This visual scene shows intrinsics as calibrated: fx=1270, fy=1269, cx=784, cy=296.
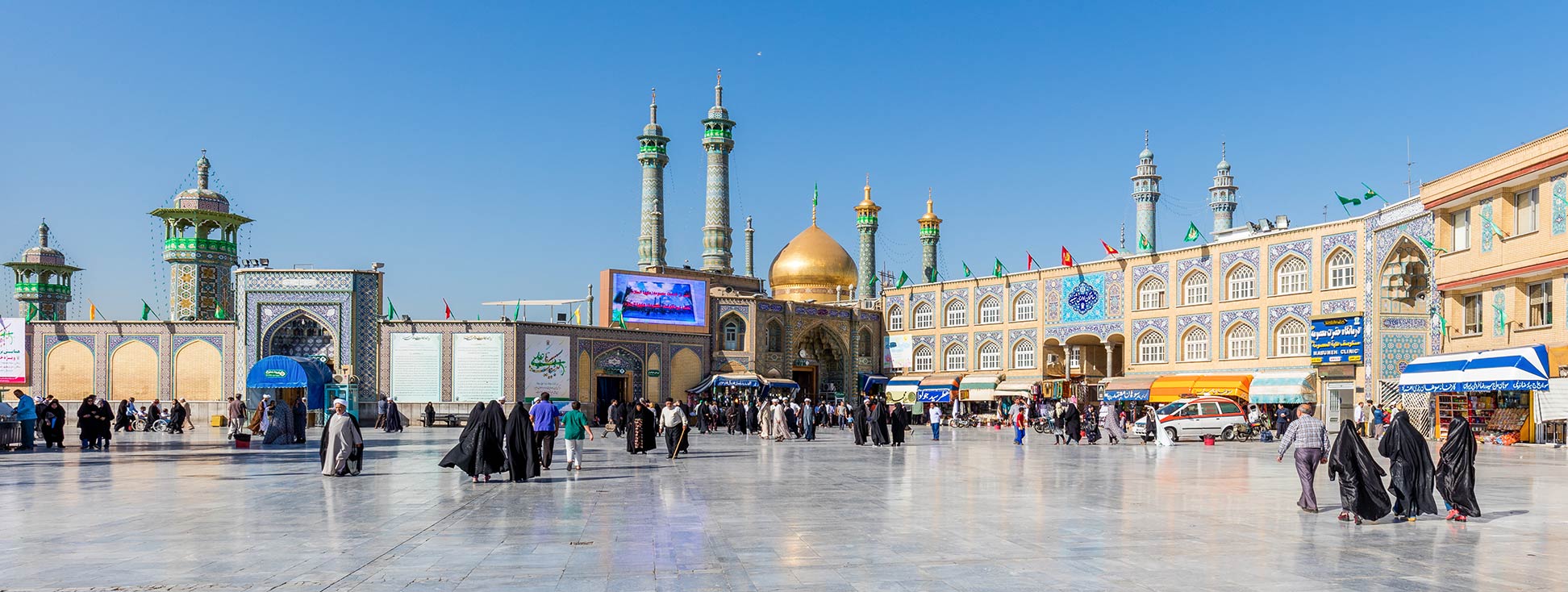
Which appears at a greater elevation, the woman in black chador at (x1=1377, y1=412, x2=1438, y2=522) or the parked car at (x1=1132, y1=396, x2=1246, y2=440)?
the woman in black chador at (x1=1377, y1=412, x2=1438, y2=522)

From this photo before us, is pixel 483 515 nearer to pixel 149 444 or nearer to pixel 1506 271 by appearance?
pixel 149 444

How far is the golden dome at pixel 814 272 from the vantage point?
192 feet

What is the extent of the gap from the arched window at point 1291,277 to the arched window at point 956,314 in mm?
14439

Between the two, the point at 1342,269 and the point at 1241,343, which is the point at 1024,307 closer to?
the point at 1241,343

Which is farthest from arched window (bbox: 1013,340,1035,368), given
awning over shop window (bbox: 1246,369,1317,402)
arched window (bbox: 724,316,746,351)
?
awning over shop window (bbox: 1246,369,1317,402)

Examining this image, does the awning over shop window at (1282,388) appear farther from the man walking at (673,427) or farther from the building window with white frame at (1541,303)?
the man walking at (673,427)

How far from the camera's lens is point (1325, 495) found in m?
12.8

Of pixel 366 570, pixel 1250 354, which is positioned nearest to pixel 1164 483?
pixel 366 570

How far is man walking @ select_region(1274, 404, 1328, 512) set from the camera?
11094 millimetres

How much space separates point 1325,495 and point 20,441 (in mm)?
21193

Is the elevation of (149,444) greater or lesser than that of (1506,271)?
lesser

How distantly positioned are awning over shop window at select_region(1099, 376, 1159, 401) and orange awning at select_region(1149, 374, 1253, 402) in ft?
1.52

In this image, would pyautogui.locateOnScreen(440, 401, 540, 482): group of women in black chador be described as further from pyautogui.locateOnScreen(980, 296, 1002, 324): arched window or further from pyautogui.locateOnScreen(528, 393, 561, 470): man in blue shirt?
pyautogui.locateOnScreen(980, 296, 1002, 324): arched window

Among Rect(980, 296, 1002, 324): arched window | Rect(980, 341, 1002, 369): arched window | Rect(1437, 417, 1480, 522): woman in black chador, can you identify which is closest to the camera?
Rect(1437, 417, 1480, 522): woman in black chador
